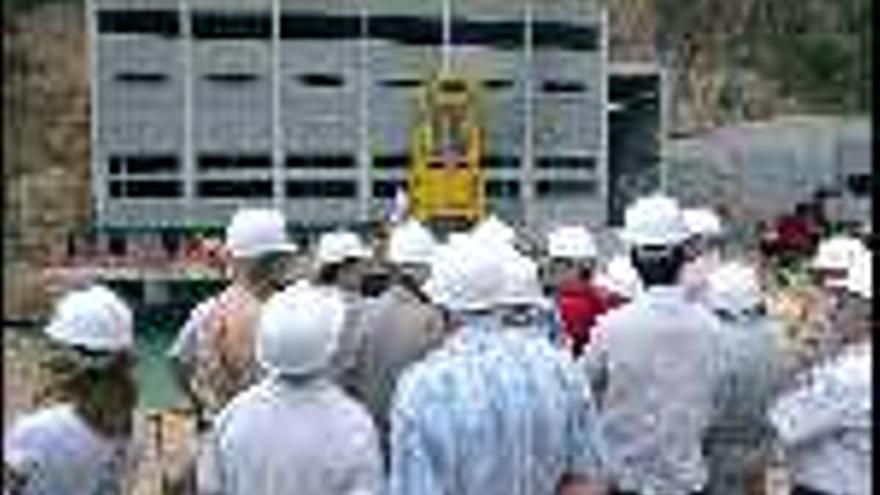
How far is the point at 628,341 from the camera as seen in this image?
7.31m

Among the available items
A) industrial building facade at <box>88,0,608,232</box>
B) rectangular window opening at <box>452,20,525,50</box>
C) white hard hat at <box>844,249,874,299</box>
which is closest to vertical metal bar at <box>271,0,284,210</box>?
industrial building facade at <box>88,0,608,232</box>

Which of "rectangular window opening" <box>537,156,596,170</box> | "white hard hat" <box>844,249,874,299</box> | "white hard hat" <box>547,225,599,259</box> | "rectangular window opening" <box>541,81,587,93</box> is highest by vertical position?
"rectangular window opening" <box>541,81,587,93</box>

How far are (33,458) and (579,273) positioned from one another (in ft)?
14.0

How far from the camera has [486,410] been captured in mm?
5852

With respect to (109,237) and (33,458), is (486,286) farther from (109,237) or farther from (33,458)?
(109,237)

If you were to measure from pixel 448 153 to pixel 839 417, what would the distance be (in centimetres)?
4833

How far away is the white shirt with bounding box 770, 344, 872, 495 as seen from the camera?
651cm

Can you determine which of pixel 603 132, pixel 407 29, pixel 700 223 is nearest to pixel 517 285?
pixel 700 223

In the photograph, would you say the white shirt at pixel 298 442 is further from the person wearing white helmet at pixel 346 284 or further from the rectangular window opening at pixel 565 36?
the rectangular window opening at pixel 565 36

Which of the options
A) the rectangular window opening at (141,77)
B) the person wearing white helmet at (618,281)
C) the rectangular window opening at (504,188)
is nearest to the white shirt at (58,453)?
the person wearing white helmet at (618,281)

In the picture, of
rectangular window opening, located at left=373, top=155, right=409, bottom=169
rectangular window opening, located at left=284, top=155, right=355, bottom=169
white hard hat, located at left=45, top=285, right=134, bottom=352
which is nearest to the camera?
white hard hat, located at left=45, top=285, right=134, bottom=352

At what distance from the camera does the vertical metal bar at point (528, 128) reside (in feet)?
213

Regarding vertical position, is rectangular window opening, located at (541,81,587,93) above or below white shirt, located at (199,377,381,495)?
above

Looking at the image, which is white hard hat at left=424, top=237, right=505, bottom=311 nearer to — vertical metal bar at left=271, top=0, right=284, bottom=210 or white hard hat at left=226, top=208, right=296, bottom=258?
white hard hat at left=226, top=208, right=296, bottom=258
